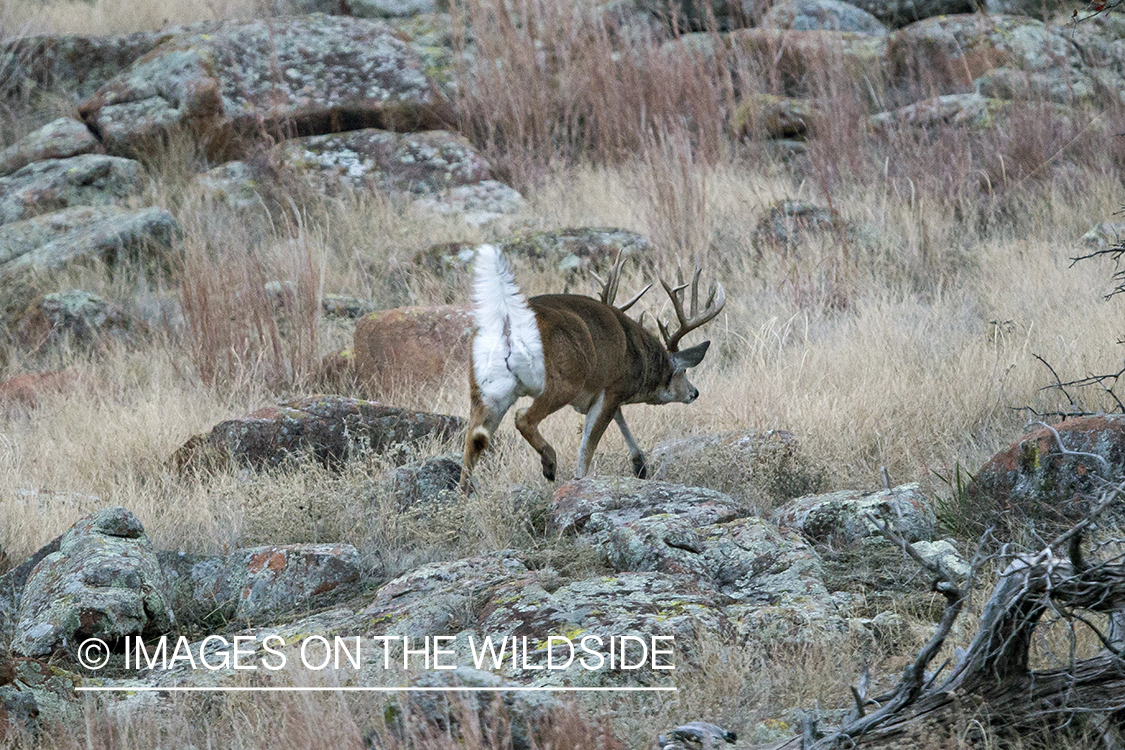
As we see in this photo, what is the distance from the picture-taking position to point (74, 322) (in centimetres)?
938

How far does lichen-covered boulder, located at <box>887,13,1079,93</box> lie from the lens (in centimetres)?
1280

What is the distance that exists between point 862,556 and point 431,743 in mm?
2407

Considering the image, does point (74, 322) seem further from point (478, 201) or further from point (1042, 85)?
point (1042, 85)

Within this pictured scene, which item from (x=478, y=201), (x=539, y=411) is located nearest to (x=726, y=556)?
(x=539, y=411)

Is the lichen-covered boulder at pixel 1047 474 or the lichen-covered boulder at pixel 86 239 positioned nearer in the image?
the lichen-covered boulder at pixel 1047 474

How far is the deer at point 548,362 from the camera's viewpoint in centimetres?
520

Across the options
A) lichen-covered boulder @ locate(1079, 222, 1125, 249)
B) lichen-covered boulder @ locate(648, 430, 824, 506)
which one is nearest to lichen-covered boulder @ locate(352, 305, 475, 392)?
lichen-covered boulder @ locate(648, 430, 824, 506)

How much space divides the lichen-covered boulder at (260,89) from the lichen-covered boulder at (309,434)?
21.4ft

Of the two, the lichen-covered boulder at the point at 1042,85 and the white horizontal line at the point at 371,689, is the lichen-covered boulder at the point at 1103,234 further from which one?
the white horizontal line at the point at 371,689

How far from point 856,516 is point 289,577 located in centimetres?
232

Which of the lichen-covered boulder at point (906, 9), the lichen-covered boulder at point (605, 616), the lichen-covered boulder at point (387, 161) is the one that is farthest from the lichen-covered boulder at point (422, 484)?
the lichen-covered boulder at point (906, 9)

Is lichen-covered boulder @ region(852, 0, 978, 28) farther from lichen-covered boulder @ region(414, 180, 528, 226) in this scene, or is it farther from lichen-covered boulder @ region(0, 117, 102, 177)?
lichen-covered boulder @ region(0, 117, 102, 177)

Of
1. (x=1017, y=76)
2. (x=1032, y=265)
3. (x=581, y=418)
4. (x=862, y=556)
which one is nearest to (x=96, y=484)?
(x=581, y=418)

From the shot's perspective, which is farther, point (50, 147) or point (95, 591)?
point (50, 147)
